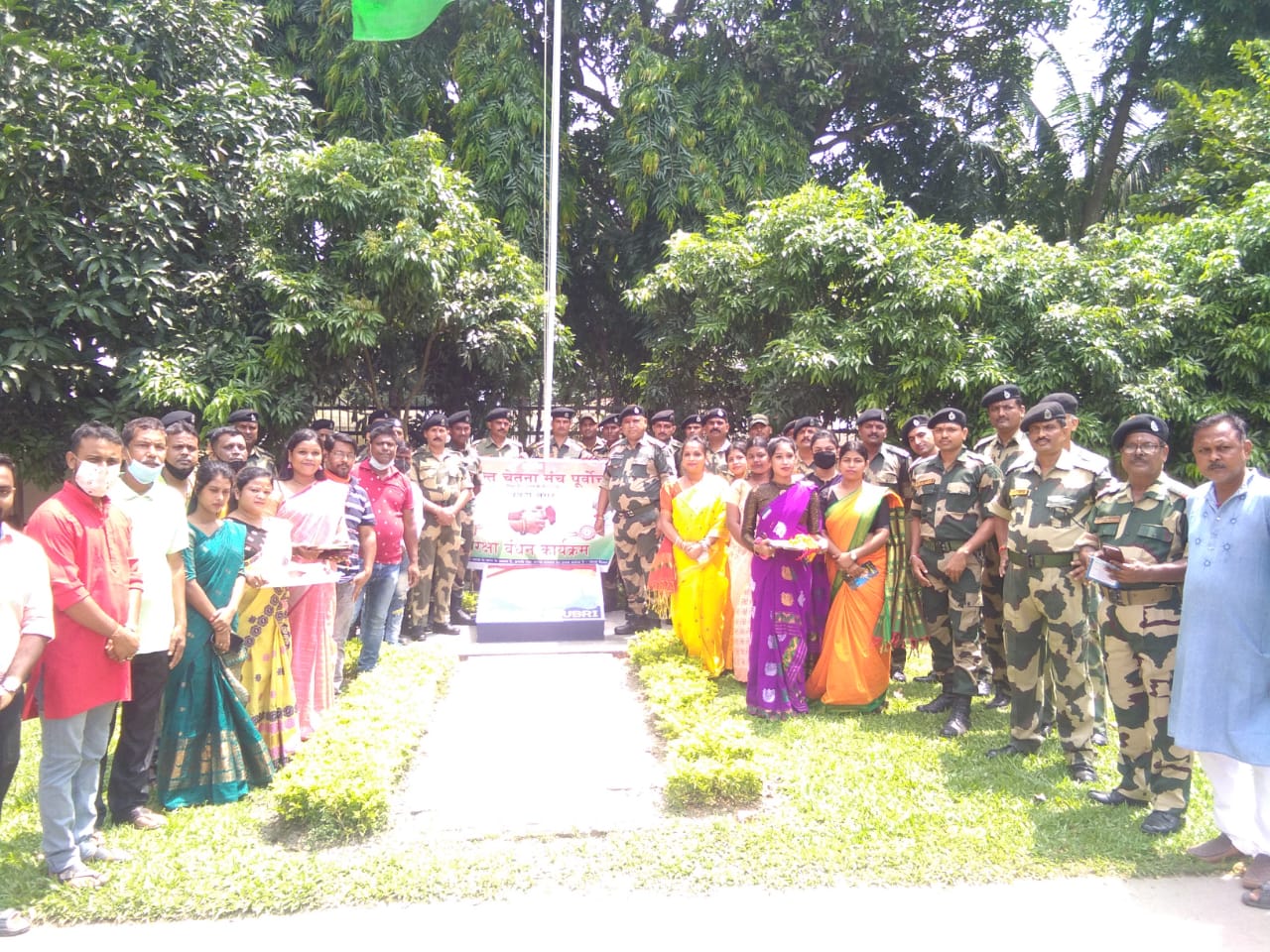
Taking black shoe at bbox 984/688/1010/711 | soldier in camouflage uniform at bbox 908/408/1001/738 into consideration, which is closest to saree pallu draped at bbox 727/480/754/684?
soldier in camouflage uniform at bbox 908/408/1001/738

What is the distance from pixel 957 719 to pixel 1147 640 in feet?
5.06

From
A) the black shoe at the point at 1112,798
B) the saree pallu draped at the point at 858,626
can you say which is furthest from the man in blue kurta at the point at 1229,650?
the saree pallu draped at the point at 858,626

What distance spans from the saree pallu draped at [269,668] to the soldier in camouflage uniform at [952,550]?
3.77 m

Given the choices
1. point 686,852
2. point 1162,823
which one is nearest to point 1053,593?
point 1162,823

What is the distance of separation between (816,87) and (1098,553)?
1034 centimetres

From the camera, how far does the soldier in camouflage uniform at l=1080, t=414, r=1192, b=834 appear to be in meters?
3.80

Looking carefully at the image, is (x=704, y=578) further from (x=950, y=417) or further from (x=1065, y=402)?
(x=1065, y=402)

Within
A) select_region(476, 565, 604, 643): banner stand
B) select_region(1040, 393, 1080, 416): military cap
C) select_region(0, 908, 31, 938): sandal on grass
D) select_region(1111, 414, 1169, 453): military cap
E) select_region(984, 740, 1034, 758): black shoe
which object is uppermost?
select_region(1040, 393, 1080, 416): military cap

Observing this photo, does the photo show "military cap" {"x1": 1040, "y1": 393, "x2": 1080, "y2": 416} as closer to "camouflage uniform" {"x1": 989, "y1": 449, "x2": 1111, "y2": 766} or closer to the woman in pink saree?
"camouflage uniform" {"x1": 989, "y1": 449, "x2": 1111, "y2": 766}

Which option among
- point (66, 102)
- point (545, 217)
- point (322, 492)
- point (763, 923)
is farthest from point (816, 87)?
point (763, 923)

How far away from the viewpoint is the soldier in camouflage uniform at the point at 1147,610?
12.5ft

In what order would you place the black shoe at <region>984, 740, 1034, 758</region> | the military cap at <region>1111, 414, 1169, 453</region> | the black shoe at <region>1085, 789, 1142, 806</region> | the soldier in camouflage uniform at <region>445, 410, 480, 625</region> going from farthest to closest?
the soldier in camouflage uniform at <region>445, 410, 480, 625</region>
the black shoe at <region>984, 740, 1034, 758</region>
the black shoe at <region>1085, 789, 1142, 806</region>
the military cap at <region>1111, 414, 1169, 453</region>

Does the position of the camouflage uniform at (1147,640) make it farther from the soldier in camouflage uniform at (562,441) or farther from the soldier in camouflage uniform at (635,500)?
the soldier in camouflage uniform at (562,441)

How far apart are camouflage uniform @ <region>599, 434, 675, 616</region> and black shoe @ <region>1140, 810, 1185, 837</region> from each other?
A: 4.44 meters
